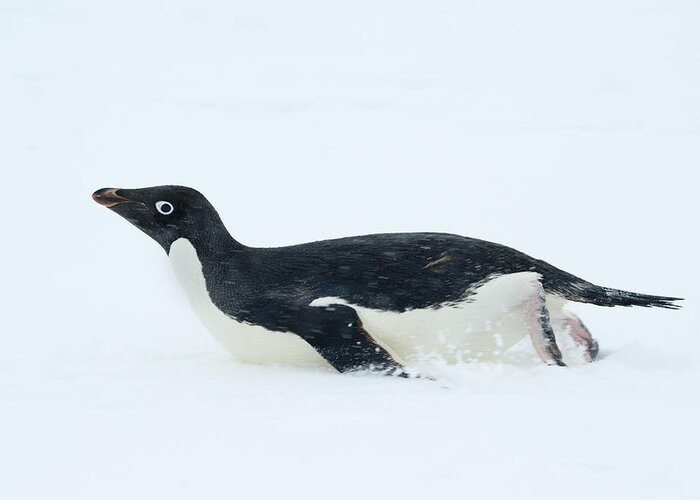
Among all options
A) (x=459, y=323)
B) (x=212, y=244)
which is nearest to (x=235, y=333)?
(x=212, y=244)

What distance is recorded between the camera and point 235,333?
4.95 meters

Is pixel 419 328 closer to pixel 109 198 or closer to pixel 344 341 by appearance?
pixel 344 341

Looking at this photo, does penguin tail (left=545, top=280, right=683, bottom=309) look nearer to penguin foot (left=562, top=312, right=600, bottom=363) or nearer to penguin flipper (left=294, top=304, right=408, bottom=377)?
penguin foot (left=562, top=312, right=600, bottom=363)

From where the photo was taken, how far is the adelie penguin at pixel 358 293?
483 centimetres

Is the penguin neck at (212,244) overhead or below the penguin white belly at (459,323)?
overhead

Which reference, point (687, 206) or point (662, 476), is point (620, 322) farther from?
point (687, 206)

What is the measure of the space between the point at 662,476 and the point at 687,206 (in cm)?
624

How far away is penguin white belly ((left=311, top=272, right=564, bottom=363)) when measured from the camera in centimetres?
487

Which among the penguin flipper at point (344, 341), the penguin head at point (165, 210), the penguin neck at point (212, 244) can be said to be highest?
the penguin head at point (165, 210)

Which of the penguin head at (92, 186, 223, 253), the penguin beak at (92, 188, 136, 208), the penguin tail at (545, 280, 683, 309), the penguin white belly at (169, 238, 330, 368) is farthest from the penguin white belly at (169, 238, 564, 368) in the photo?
the penguin beak at (92, 188, 136, 208)

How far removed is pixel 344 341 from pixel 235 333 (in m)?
0.56

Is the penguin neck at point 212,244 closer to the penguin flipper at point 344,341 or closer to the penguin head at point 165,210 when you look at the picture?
the penguin head at point 165,210

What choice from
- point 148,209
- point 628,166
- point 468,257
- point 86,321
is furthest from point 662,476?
point 628,166

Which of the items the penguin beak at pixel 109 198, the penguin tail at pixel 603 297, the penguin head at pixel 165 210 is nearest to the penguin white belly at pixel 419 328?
the penguin head at pixel 165 210
